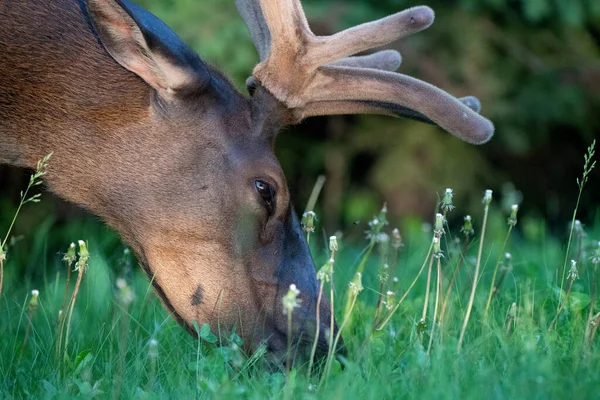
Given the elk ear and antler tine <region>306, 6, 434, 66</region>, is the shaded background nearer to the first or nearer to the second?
antler tine <region>306, 6, 434, 66</region>

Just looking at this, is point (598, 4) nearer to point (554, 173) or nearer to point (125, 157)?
point (554, 173)

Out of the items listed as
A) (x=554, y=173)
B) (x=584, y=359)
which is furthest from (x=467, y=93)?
(x=584, y=359)

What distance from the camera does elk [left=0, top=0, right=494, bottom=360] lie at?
165 inches

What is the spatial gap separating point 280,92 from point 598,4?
458 cm

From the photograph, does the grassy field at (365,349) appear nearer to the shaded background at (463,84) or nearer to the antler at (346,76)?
the antler at (346,76)

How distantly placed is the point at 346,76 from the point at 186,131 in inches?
31.3

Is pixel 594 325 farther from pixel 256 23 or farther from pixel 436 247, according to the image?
pixel 256 23

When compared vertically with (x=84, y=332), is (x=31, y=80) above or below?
above

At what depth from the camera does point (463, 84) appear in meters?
8.87

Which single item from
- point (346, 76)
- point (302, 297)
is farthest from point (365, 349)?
point (346, 76)

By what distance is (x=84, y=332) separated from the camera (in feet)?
14.4

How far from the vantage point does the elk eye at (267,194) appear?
Answer: 4328 millimetres

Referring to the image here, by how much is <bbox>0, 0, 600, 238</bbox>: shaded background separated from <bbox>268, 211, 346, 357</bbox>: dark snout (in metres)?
3.88

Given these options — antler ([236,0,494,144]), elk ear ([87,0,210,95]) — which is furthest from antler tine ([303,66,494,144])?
elk ear ([87,0,210,95])
